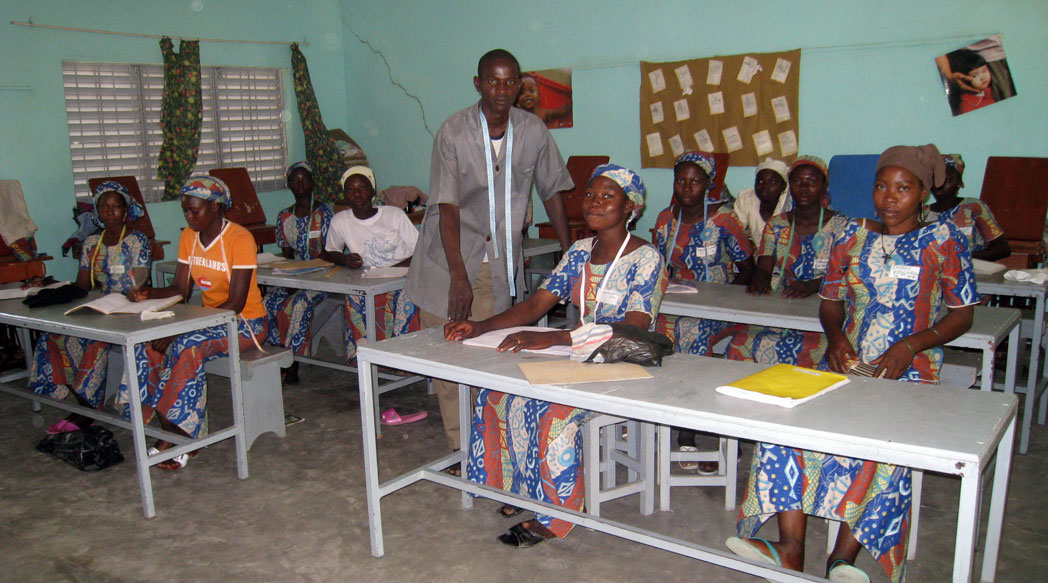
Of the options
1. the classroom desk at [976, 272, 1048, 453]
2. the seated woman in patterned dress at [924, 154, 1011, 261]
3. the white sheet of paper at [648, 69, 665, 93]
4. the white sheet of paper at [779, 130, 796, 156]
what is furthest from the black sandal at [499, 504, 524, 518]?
the white sheet of paper at [648, 69, 665, 93]

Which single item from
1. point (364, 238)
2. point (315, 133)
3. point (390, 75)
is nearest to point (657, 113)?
point (364, 238)

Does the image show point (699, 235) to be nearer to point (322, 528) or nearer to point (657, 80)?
point (322, 528)

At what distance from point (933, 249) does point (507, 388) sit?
1.50m

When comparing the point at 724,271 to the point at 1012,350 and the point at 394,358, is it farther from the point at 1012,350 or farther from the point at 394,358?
the point at 394,358

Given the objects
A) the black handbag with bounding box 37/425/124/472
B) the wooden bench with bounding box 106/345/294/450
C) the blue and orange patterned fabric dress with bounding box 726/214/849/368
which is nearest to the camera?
the blue and orange patterned fabric dress with bounding box 726/214/849/368

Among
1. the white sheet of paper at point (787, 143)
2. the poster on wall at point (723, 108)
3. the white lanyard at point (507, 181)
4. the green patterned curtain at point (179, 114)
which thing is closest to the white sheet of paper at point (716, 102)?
the poster on wall at point (723, 108)

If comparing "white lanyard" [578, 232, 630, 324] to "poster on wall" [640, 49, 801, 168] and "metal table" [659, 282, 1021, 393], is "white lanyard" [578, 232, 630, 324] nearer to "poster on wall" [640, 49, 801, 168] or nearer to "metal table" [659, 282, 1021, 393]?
"metal table" [659, 282, 1021, 393]

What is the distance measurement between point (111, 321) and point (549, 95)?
17.8 ft

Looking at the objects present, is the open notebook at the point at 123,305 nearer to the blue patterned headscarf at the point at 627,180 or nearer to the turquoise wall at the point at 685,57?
A: the blue patterned headscarf at the point at 627,180

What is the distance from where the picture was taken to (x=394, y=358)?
2.65m

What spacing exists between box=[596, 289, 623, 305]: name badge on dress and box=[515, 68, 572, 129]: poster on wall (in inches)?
210

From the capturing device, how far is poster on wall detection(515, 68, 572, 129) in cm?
791

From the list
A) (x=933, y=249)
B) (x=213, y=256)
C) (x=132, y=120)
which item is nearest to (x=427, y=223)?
(x=213, y=256)

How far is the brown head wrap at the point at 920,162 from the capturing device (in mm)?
2549
